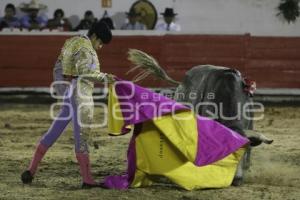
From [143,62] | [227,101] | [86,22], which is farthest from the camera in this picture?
[86,22]

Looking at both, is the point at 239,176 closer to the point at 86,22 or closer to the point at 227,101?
the point at 227,101

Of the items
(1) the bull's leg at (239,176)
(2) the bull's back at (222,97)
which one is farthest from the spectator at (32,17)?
(1) the bull's leg at (239,176)

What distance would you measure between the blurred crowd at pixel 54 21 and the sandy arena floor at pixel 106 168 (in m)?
3.26

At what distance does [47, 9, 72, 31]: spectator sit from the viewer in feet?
39.4

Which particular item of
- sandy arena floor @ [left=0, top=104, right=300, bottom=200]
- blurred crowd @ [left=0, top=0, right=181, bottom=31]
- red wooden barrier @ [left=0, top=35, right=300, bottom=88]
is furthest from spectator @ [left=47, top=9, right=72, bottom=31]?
sandy arena floor @ [left=0, top=104, right=300, bottom=200]

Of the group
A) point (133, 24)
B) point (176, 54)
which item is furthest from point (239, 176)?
point (133, 24)

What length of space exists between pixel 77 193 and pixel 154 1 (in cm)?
873

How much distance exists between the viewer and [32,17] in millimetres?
12234

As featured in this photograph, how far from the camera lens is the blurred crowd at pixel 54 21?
12.0m

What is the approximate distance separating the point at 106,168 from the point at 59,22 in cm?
686

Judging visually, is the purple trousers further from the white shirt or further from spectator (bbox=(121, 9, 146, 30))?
the white shirt

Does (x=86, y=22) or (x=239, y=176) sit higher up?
(x=86, y=22)

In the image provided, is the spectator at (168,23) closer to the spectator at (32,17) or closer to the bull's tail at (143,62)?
the spectator at (32,17)

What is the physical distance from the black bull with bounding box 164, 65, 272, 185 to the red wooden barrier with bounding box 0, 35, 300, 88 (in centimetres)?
598
